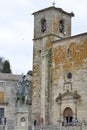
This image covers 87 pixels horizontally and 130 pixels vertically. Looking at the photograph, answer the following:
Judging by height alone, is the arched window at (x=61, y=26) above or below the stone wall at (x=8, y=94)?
above

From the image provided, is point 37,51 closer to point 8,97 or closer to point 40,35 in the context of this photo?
point 40,35

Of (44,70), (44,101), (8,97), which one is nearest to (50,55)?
(44,70)

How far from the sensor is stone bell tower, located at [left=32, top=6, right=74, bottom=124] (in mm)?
52250

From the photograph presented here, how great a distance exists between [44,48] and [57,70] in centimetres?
350

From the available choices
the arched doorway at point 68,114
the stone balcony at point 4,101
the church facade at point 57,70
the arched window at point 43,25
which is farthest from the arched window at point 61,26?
the stone balcony at point 4,101

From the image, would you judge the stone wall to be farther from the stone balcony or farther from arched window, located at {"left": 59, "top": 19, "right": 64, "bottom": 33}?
arched window, located at {"left": 59, "top": 19, "right": 64, "bottom": 33}

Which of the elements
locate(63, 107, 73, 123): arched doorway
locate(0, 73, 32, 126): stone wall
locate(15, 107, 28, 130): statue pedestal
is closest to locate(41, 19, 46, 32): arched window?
locate(0, 73, 32, 126): stone wall

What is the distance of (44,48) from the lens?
2126 inches

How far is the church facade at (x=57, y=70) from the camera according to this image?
49125 mm

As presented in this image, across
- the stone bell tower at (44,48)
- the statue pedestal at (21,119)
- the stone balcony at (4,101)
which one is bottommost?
the statue pedestal at (21,119)

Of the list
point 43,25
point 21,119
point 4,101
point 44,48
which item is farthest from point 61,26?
point 21,119

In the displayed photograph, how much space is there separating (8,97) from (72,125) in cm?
1867

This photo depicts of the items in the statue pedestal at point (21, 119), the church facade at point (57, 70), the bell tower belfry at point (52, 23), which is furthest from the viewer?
the bell tower belfry at point (52, 23)

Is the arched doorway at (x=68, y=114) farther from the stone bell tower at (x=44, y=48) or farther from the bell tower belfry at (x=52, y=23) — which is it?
the bell tower belfry at (x=52, y=23)
